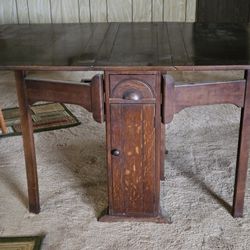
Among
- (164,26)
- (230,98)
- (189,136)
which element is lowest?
(189,136)

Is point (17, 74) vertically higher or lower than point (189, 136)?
higher

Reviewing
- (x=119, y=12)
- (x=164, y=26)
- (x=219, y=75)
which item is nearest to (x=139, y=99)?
(x=164, y=26)

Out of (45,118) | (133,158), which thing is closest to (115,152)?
(133,158)

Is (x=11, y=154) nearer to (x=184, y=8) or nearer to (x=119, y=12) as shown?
Result: (x=119, y=12)

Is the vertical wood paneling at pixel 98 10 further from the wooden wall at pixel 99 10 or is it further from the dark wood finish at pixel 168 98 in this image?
the dark wood finish at pixel 168 98

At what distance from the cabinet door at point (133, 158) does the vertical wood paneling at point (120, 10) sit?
1.87 metres

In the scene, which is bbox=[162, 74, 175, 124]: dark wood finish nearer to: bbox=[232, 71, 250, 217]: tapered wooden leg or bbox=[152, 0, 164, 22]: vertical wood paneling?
bbox=[232, 71, 250, 217]: tapered wooden leg

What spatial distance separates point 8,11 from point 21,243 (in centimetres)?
225

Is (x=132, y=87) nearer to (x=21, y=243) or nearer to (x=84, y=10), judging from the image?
(x=21, y=243)

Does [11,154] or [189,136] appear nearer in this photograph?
[11,154]

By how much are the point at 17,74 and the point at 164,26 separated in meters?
0.96

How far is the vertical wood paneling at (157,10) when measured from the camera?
126 inches

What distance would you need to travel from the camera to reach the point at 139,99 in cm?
154

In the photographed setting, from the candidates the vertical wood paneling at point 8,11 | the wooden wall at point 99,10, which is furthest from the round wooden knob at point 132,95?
the vertical wood paneling at point 8,11
